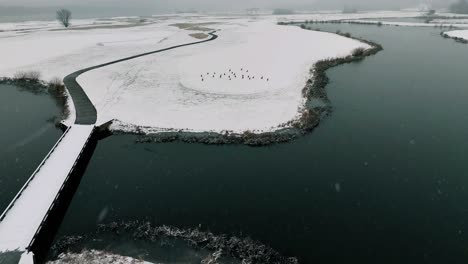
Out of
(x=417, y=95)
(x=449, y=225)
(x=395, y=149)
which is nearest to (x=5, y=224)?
(x=449, y=225)

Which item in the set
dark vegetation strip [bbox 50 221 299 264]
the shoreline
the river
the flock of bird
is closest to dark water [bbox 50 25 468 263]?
the river

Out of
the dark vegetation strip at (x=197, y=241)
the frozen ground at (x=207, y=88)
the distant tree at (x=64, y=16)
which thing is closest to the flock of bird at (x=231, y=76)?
the frozen ground at (x=207, y=88)

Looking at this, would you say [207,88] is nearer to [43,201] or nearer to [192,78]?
[192,78]

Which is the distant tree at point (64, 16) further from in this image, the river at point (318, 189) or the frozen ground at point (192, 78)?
the river at point (318, 189)

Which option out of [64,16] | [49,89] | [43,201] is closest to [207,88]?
[49,89]

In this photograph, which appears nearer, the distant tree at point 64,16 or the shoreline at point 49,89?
the shoreline at point 49,89

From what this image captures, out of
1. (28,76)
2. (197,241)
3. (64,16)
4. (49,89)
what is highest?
(64,16)
